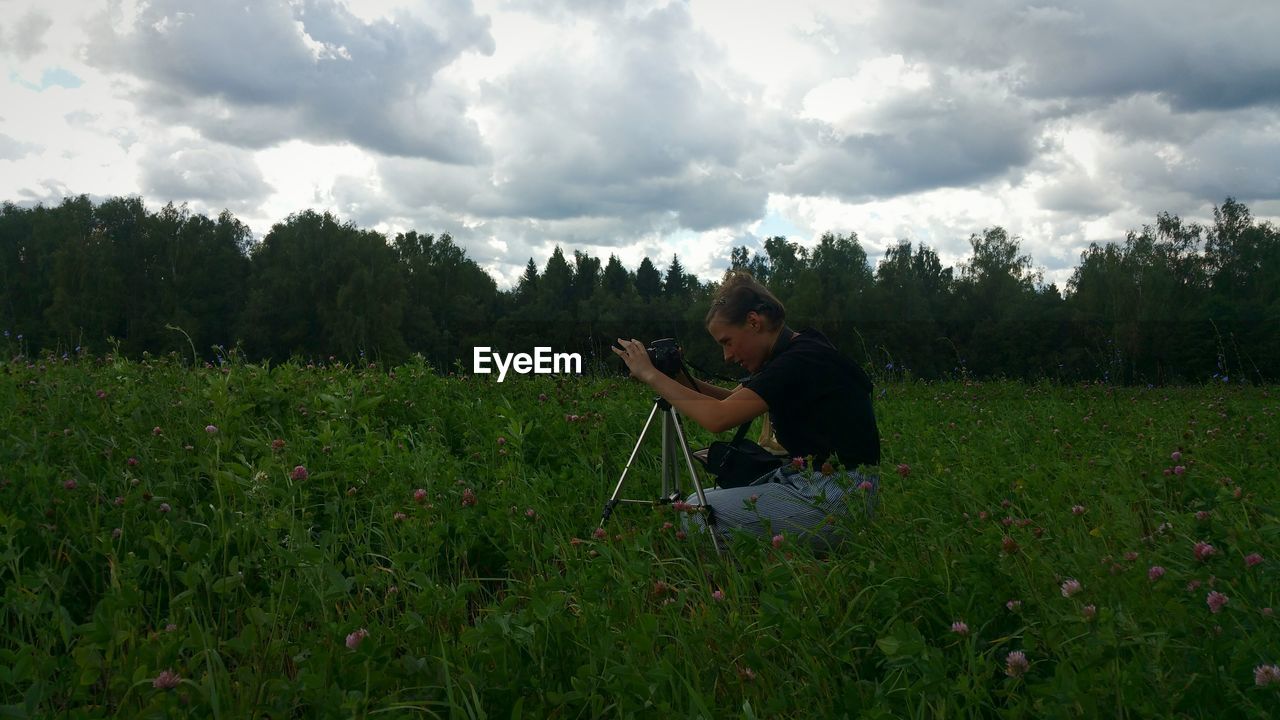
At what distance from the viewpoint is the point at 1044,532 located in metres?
2.91

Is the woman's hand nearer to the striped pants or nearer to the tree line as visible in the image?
the striped pants

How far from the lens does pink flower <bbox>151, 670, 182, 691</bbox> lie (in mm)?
2072

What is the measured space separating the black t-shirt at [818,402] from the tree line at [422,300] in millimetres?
37715

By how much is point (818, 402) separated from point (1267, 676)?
2458mm

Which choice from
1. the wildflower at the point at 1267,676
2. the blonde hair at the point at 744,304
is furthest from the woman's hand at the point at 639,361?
the wildflower at the point at 1267,676

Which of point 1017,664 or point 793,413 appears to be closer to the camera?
point 1017,664

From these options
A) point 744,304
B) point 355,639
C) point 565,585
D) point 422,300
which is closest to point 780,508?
point 744,304

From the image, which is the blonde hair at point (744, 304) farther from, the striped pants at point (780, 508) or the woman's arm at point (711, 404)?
the striped pants at point (780, 508)

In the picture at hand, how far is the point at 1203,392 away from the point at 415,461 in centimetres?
1035

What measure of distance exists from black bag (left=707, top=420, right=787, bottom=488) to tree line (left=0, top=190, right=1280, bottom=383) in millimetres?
37425

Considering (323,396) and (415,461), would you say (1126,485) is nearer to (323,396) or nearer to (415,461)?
(415,461)

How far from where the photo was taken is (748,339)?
4.38 meters

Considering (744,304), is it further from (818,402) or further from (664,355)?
(818,402)

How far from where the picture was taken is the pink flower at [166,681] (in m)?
2.07
